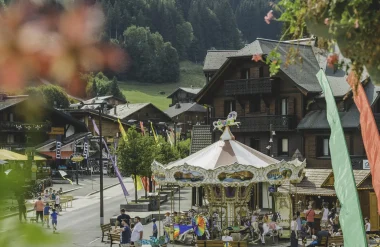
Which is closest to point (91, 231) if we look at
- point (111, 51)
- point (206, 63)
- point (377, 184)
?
point (206, 63)

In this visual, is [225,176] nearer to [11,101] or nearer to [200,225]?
[200,225]

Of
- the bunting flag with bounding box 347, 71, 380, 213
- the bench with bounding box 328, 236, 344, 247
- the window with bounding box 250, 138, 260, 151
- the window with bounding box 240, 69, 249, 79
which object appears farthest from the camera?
the window with bounding box 250, 138, 260, 151

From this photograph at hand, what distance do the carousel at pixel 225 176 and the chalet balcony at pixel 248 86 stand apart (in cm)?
1345

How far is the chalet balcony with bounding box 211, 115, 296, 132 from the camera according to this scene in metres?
48.6

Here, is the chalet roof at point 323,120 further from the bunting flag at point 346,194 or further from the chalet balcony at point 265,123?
the bunting flag at point 346,194

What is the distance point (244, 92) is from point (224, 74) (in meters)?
2.43

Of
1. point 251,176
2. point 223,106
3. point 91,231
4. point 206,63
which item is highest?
point 206,63

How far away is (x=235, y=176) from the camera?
33.8 meters

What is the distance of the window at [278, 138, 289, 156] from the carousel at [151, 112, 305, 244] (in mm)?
13159

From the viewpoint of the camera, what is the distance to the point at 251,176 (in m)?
33.9

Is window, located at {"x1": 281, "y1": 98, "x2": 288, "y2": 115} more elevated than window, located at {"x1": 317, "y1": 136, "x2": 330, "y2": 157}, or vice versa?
window, located at {"x1": 281, "y1": 98, "x2": 288, "y2": 115}

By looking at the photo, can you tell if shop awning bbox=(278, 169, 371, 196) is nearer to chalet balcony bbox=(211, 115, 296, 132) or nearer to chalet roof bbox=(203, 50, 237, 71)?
chalet balcony bbox=(211, 115, 296, 132)

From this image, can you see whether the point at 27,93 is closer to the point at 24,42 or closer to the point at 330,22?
the point at 24,42

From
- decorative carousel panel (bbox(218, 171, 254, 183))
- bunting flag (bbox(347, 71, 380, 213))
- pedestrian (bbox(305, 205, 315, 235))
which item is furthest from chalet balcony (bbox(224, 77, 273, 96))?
bunting flag (bbox(347, 71, 380, 213))
